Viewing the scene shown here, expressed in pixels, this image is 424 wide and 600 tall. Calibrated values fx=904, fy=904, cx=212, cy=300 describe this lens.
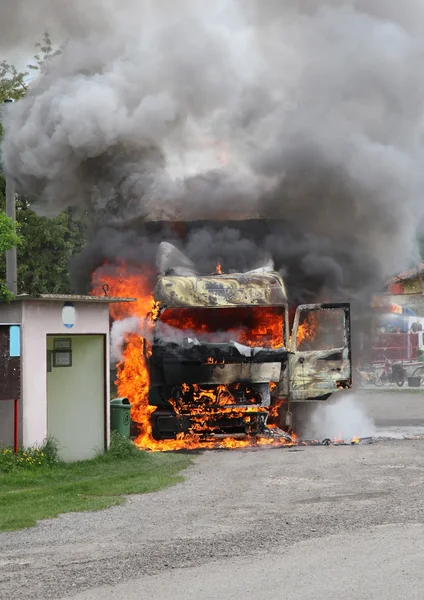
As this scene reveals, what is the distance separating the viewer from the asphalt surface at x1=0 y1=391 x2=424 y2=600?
5.95 metres

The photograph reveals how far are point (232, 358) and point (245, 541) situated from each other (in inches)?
254

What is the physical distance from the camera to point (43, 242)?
72.7 ft

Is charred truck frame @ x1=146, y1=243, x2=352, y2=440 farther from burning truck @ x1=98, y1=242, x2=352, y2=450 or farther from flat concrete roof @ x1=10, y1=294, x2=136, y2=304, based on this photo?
flat concrete roof @ x1=10, y1=294, x2=136, y2=304

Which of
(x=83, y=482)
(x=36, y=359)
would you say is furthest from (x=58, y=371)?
(x=83, y=482)

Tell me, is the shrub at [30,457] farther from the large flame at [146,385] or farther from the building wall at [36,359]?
the large flame at [146,385]

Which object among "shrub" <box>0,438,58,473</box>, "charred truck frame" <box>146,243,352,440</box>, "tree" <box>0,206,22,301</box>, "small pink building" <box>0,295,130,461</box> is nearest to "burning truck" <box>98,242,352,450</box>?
"charred truck frame" <box>146,243,352,440</box>

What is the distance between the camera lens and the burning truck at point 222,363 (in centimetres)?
1378

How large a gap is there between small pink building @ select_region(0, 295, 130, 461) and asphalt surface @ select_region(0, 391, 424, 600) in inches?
71.9

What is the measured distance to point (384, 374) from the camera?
102 feet

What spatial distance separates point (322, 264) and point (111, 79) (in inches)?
196

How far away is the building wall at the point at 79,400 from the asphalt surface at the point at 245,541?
1699 mm

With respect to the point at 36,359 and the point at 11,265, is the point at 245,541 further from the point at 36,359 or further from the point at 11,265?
the point at 11,265

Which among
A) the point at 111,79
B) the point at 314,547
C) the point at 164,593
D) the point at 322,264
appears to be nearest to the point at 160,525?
the point at 314,547

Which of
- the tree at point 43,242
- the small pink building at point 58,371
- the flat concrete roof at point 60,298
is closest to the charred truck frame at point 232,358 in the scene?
the small pink building at point 58,371
